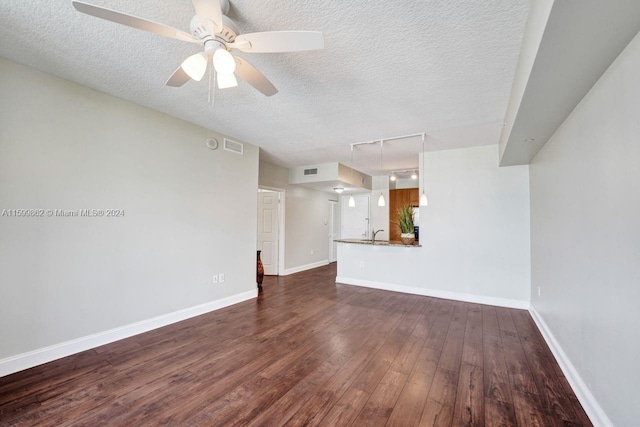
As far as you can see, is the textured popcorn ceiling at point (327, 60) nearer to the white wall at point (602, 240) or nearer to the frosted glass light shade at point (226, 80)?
the frosted glass light shade at point (226, 80)

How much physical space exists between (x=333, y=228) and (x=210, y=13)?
723 centimetres

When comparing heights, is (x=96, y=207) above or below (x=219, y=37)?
below

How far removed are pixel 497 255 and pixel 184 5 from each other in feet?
16.1

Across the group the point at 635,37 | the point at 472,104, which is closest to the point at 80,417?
the point at 635,37

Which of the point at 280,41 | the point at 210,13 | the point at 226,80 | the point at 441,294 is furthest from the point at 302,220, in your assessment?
the point at 210,13

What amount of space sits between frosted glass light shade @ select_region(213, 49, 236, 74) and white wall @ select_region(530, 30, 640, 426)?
2123 millimetres

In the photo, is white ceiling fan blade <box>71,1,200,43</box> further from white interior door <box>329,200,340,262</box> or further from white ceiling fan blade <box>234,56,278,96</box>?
white interior door <box>329,200,340,262</box>

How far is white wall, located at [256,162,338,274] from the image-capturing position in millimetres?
6092

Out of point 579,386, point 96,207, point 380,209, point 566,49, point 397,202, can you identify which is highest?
point 566,49

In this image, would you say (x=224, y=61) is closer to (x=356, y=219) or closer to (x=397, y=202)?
(x=397, y=202)

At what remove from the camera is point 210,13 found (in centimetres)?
146

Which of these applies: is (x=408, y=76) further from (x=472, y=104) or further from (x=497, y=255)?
(x=497, y=255)

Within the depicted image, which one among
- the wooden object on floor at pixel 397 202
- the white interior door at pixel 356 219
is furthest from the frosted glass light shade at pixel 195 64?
the white interior door at pixel 356 219

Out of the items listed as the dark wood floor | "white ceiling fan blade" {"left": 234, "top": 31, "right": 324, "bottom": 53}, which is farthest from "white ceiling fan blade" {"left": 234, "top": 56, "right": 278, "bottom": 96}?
the dark wood floor
